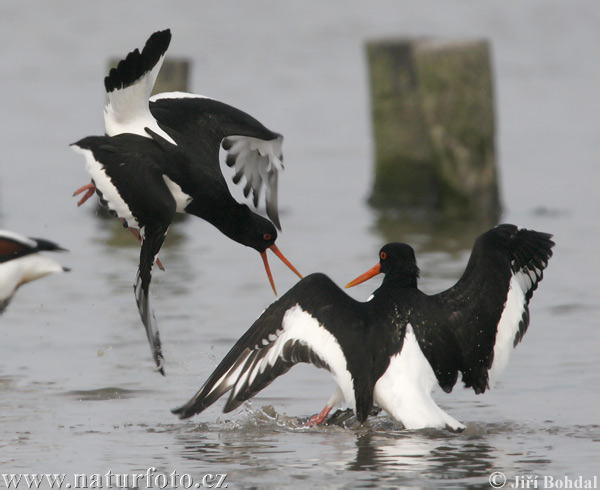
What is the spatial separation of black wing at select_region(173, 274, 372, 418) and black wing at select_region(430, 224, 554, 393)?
20.6 inches

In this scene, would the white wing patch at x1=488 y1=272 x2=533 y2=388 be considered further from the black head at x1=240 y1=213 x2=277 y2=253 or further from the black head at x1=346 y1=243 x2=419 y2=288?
the black head at x1=240 y1=213 x2=277 y2=253

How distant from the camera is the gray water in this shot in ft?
19.3

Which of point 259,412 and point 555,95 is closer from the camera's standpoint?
point 259,412

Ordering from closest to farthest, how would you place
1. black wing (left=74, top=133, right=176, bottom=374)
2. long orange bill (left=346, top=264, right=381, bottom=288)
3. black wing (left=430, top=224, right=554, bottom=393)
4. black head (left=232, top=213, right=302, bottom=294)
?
black wing (left=430, top=224, right=554, bottom=393) → black wing (left=74, top=133, right=176, bottom=374) → long orange bill (left=346, top=264, right=381, bottom=288) → black head (left=232, top=213, right=302, bottom=294)

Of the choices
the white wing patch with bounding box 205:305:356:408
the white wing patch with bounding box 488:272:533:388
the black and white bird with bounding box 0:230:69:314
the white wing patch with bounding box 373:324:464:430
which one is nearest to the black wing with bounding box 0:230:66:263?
the black and white bird with bounding box 0:230:69:314

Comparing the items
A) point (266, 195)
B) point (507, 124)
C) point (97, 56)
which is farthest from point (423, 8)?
point (266, 195)

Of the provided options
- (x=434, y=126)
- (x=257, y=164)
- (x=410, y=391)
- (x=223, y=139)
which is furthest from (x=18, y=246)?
(x=434, y=126)

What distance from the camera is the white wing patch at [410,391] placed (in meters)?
6.05

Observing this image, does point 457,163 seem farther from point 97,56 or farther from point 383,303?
point 97,56

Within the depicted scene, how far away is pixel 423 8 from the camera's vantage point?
2753cm

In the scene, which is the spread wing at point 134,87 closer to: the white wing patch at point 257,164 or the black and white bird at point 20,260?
the black and white bird at point 20,260

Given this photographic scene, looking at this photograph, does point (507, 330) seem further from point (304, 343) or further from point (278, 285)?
point (278, 285)

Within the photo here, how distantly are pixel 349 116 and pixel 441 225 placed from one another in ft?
22.5

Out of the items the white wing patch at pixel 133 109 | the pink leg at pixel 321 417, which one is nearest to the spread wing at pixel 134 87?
the white wing patch at pixel 133 109
